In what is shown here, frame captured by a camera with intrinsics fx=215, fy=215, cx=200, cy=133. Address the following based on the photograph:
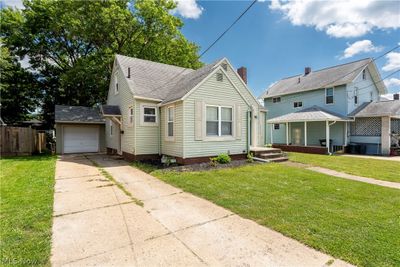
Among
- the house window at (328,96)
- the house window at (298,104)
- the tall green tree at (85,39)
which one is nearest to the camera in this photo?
the house window at (328,96)

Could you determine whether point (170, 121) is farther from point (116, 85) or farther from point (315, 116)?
point (315, 116)

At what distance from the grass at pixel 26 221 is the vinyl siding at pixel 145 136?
15.4 ft

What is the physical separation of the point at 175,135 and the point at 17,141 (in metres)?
11.9

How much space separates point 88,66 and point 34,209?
1854 centimetres

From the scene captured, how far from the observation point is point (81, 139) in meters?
16.9

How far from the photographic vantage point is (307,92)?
826 inches

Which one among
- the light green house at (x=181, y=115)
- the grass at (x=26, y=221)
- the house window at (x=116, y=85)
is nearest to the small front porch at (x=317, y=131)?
the light green house at (x=181, y=115)

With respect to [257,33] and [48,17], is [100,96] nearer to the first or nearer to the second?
[48,17]

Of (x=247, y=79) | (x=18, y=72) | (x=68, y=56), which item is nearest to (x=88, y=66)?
(x=68, y=56)

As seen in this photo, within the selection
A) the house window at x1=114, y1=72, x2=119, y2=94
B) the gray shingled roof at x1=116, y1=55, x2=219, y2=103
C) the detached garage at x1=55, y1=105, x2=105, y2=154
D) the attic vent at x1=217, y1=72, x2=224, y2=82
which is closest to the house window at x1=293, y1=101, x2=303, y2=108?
the gray shingled roof at x1=116, y1=55, x2=219, y2=103

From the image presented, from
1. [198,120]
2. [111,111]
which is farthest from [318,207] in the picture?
[111,111]

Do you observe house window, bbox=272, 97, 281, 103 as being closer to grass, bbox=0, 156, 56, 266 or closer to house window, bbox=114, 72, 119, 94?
house window, bbox=114, 72, 119, 94

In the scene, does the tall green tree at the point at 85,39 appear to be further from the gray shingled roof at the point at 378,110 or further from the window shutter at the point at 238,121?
the gray shingled roof at the point at 378,110

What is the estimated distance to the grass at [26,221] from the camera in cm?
293
